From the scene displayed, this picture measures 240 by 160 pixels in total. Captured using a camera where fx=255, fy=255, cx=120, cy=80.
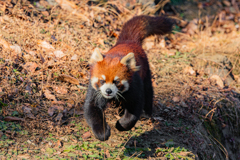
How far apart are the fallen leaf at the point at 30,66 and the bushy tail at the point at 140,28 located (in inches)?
61.1

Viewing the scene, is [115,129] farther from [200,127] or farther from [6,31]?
[6,31]

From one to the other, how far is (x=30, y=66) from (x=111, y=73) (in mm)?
1949

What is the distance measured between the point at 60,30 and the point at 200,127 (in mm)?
3533

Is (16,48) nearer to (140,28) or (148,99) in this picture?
(140,28)

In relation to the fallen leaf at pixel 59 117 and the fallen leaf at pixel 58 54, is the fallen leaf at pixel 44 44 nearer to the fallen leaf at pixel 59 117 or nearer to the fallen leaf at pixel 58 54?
the fallen leaf at pixel 58 54

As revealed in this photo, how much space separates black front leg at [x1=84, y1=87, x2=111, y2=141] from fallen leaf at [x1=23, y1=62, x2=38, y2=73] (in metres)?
1.45

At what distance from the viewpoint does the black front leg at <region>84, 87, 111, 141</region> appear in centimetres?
341

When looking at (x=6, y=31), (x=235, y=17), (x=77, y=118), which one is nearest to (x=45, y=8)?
(x=6, y=31)

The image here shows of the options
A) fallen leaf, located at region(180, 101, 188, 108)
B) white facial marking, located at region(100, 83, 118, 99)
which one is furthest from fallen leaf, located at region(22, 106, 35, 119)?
fallen leaf, located at region(180, 101, 188, 108)

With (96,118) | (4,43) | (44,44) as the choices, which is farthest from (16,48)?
(96,118)

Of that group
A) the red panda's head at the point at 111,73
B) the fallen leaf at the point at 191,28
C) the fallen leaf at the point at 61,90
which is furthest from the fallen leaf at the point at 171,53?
the red panda's head at the point at 111,73

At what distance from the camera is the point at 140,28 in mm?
4645

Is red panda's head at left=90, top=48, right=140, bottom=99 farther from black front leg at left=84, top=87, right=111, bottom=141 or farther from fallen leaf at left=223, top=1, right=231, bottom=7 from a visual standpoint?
fallen leaf at left=223, top=1, right=231, bottom=7

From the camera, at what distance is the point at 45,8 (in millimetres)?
6070
